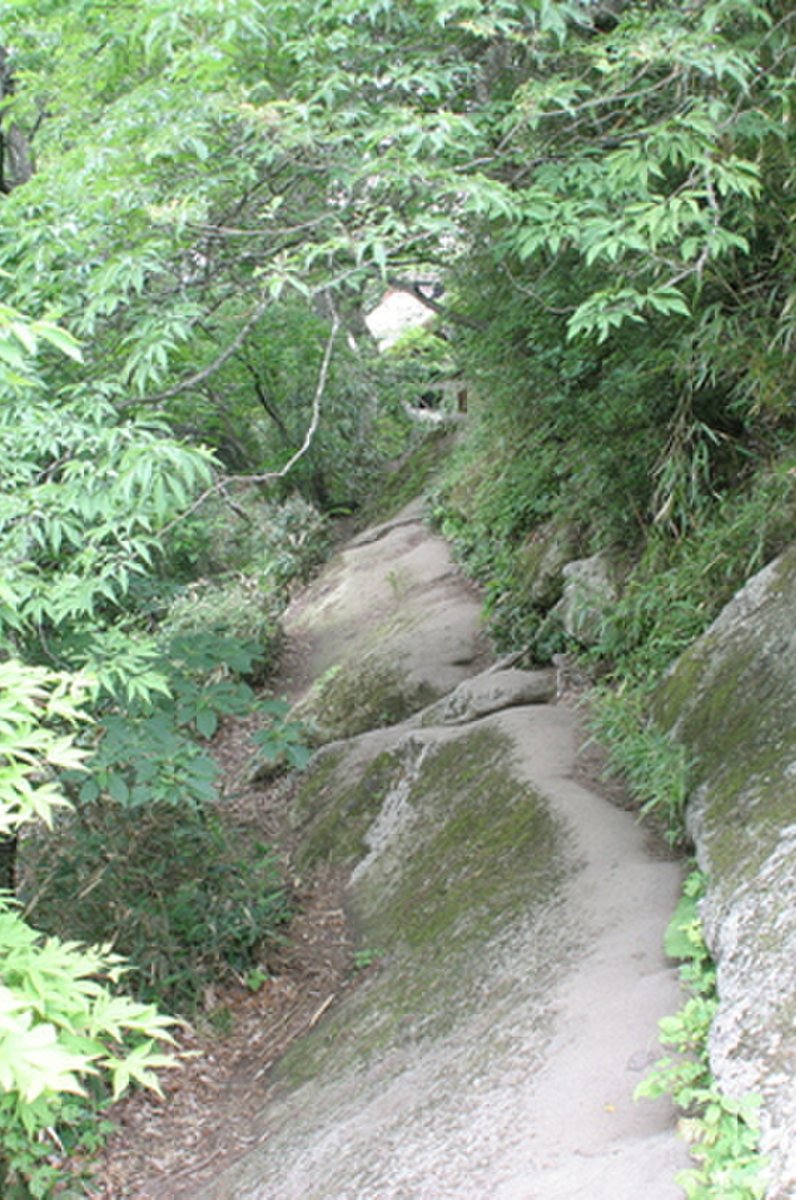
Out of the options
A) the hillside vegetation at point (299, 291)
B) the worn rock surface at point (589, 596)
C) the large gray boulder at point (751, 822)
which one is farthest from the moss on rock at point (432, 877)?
the worn rock surface at point (589, 596)

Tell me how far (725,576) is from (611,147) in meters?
2.17

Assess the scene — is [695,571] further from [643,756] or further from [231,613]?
[231,613]

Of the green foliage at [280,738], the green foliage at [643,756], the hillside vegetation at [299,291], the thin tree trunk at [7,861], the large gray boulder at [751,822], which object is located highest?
the hillside vegetation at [299,291]

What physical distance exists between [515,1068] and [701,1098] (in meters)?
0.82

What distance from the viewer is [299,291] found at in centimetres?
448

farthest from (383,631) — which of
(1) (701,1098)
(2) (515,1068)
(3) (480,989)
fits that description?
(1) (701,1098)

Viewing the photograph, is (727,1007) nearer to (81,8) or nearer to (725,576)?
(725,576)

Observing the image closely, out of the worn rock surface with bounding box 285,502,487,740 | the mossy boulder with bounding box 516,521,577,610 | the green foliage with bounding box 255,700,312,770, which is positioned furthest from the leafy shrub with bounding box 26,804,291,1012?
the mossy boulder with bounding box 516,521,577,610

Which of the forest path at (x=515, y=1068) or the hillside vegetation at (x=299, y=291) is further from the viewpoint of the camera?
the hillside vegetation at (x=299, y=291)

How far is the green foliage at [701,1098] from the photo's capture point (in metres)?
2.27

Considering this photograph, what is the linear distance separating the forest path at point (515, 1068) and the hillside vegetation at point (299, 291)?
0.45 meters

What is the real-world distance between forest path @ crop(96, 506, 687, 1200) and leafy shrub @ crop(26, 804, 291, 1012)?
569 mm

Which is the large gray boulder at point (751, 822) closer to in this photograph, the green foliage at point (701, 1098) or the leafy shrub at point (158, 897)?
the green foliage at point (701, 1098)

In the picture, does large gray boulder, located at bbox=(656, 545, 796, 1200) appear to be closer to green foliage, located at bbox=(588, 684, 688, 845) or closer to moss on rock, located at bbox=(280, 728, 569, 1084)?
green foliage, located at bbox=(588, 684, 688, 845)
